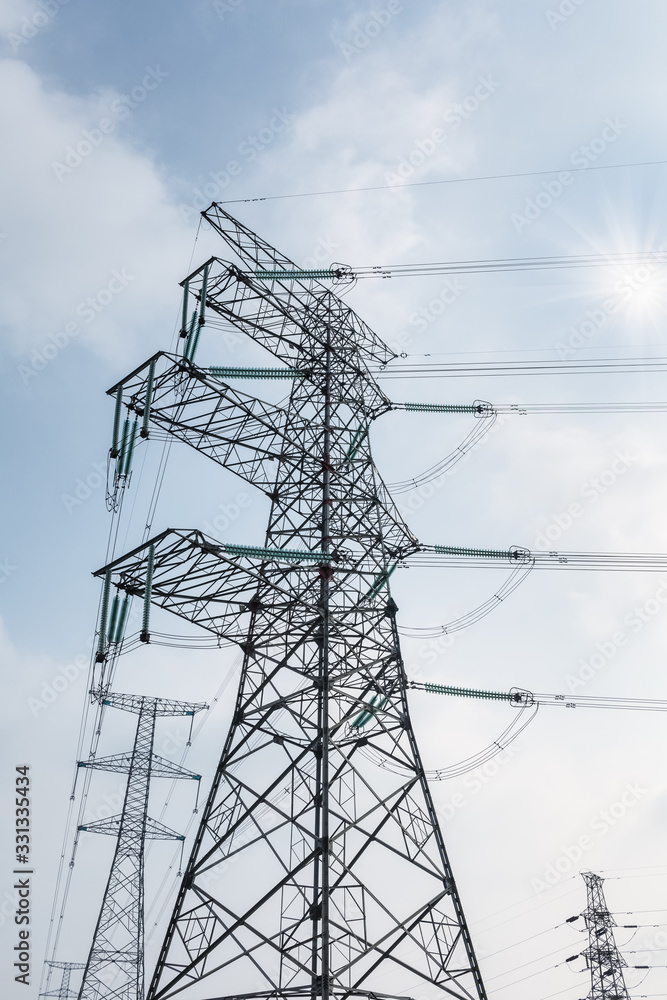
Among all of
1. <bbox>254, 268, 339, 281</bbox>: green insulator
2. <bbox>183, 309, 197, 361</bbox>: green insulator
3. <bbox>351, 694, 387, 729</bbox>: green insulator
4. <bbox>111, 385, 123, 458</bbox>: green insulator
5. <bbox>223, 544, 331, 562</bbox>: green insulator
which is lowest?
<bbox>351, 694, 387, 729</bbox>: green insulator

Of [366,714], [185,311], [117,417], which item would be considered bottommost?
[366,714]

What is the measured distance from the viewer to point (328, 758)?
49.5 feet

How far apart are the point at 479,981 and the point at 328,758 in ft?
15.9

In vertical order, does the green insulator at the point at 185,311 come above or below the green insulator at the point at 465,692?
above

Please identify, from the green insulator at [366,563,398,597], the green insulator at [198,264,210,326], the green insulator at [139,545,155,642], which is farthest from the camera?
the green insulator at [198,264,210,326]

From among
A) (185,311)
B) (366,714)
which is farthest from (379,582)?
(185,311)

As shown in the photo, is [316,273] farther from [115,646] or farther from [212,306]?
[115,646]

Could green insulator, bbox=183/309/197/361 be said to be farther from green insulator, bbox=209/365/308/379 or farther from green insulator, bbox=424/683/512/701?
green insulator, bbox=424/683/512/701

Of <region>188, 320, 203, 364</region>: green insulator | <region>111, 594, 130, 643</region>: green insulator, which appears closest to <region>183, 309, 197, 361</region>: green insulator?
<region>188, 320, 203, 364</region>: green insulator

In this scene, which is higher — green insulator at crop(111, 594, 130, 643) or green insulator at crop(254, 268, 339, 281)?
green insulator at crop(254, 268, 339, 281)

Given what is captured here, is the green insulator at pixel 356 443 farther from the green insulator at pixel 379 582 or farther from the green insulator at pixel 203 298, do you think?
the green insulator at pixel 203 298

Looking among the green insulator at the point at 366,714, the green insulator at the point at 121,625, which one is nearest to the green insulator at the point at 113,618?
the green insulator at the point at 121,625

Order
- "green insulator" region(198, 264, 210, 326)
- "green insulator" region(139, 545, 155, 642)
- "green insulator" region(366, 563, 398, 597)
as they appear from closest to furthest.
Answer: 1. "green insulator" region(139, 545, 155, 642)
2. "green insulator" region(366, 563, 398, 597)
3. "green insulator" region(198, 264, 210, 326)

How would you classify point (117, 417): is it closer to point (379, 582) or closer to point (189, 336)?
point (189, 336)
